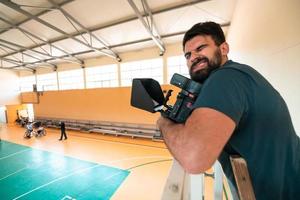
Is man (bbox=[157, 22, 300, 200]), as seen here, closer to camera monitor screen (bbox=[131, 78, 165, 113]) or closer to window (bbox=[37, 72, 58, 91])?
camera monitor screen (bbox=[131, 78, 165, 113])

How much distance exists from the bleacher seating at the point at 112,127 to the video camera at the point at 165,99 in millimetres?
6471

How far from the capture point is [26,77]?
16266 millimetres

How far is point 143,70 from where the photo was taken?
1045 cm

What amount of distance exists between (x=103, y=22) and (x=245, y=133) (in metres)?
8.08

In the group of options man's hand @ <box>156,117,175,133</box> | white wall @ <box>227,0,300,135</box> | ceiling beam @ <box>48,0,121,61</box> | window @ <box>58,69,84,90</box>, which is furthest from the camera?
window @ <box>58,69,84,90</box>

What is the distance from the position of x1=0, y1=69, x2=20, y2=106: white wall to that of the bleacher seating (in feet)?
18.4

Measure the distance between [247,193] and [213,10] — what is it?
701cm

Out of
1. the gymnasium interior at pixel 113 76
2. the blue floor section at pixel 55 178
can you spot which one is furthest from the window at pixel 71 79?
the blue floor section at pixel 55 178

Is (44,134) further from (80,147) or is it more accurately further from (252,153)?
(252,153)

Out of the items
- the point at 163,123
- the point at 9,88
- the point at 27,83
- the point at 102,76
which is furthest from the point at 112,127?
the point at 9,88

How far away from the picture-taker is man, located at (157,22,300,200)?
2.17ft

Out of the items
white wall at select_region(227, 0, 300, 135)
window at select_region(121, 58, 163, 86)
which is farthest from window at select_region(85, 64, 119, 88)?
white wall at select_region(227, 0, 300, 135)

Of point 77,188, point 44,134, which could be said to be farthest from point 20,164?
point 44,134

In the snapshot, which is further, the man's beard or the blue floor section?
the blue floor section
